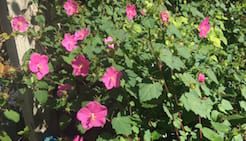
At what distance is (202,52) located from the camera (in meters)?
2.54

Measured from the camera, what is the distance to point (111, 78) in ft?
7.26

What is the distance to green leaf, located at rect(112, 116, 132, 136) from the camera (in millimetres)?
2209

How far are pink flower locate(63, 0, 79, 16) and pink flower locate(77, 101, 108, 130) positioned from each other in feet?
2.33

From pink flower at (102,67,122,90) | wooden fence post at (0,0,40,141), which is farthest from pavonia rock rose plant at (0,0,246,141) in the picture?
wooden fence post at (0,0,40,141)

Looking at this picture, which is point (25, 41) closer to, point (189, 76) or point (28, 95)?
point (28, 95)

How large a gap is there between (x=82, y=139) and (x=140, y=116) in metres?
0.33

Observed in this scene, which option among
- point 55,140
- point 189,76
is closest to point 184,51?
point 189,76

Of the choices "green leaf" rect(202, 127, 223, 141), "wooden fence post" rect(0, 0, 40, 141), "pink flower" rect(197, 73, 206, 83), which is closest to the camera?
"green leaf" rect(202, 127, 223, 141)

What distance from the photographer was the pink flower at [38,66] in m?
2.40

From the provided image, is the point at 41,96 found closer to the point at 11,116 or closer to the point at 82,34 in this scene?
the point at 11,116

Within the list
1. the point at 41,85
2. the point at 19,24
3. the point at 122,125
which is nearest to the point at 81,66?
the point at 41,85

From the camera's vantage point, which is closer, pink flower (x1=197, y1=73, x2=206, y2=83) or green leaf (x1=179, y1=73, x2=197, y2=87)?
green leaf (x1=179, y1=73, x2=197, y2=87)

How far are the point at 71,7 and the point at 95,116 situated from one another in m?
0.79

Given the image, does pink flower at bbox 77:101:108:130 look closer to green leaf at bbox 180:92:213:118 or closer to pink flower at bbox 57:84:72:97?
pink flower at bbox 57:84:72:97
